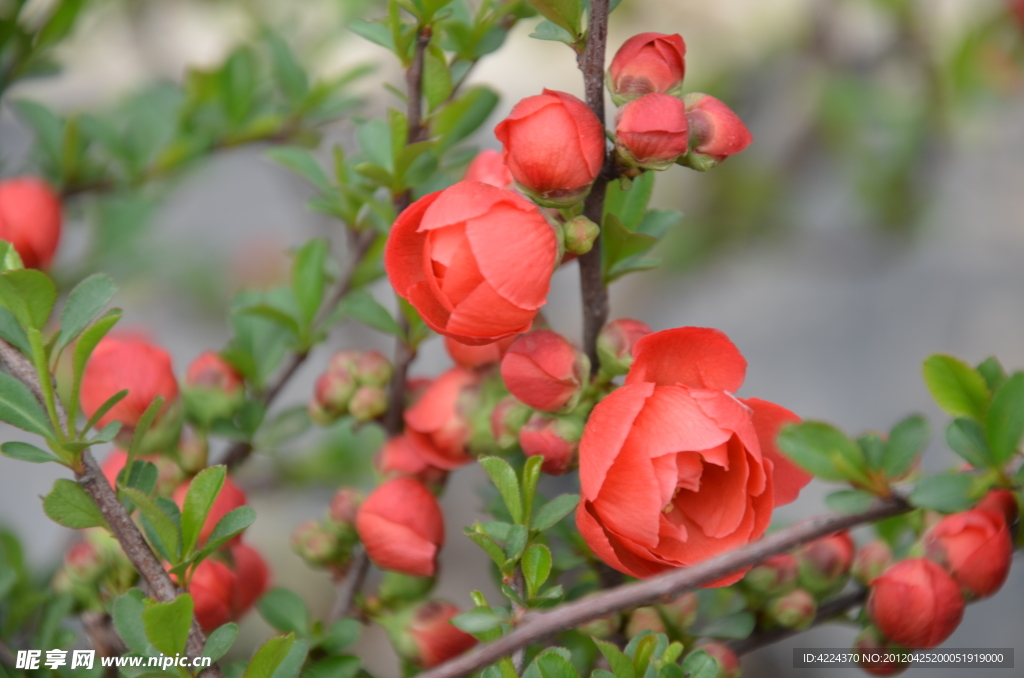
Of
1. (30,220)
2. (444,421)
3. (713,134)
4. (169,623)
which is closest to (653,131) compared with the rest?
(713,134)

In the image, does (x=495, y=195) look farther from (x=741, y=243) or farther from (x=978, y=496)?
(x=741, y=243)

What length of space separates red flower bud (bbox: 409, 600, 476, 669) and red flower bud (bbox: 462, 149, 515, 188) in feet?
0.99

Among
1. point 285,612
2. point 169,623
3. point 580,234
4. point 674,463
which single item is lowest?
point 285,612

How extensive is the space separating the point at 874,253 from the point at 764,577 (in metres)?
1.45

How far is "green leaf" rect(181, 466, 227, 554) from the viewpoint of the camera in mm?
468

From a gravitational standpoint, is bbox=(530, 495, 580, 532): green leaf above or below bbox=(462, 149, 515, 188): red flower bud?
below

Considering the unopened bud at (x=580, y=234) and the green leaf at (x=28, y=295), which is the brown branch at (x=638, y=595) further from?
the green leaf at (x=28, y=295)

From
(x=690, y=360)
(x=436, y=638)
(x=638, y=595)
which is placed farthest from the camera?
(x=436, y=638)

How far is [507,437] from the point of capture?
548 millimetres

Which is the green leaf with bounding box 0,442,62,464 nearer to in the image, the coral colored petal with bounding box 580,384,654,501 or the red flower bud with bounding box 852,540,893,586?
the coral colored petal with bounding box 580,384,654,501

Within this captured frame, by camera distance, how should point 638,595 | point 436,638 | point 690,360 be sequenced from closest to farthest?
point 638,595 → point 690,360 → point 436,638

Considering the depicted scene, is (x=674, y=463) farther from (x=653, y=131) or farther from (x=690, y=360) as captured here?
(x=653, y=131)

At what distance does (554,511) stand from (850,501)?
0.16 m

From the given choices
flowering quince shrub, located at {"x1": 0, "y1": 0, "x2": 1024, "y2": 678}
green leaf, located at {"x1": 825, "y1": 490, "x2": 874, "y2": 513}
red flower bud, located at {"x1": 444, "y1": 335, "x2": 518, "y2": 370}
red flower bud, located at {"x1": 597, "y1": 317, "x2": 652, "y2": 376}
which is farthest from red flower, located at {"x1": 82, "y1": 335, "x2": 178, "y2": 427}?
green leaf, located at {"x1": 825, "y1": 490, "x2": 874, "y2": 513}
